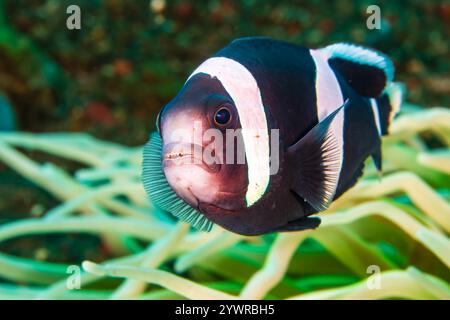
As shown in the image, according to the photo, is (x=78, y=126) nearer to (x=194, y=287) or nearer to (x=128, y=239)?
(x=128, y=239)

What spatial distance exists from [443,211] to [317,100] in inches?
25.7

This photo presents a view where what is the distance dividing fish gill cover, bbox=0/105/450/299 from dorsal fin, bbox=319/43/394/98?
345mm

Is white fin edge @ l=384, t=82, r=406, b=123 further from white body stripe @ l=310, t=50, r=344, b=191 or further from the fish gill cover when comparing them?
the fish gill cover

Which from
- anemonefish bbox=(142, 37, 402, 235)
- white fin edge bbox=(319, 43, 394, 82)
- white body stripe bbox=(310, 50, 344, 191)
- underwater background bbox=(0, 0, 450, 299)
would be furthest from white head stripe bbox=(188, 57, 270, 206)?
underwater background bbox=(0, 0, 450, 299)

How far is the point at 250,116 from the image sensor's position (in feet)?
2.50

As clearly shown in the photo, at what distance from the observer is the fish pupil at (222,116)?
0.72m

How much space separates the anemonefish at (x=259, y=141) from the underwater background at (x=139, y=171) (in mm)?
360

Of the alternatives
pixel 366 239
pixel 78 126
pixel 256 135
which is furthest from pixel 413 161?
pixel 78 126

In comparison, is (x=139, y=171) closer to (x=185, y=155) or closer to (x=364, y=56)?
(x=364, y=56)

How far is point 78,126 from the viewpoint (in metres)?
2.90

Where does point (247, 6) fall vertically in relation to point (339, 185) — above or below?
above

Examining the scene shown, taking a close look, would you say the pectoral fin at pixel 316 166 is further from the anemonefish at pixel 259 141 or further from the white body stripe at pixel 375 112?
the white body stripe at pixel 375 112

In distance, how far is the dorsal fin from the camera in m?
0.99
